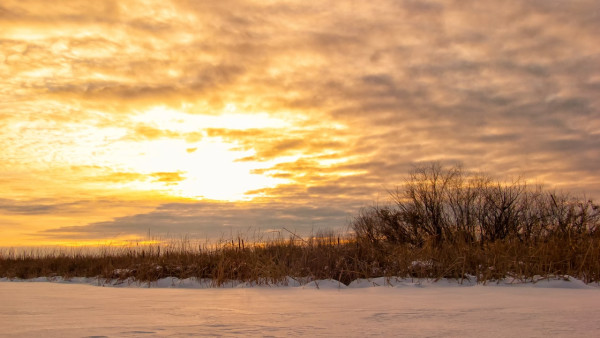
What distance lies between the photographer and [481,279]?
351 inches

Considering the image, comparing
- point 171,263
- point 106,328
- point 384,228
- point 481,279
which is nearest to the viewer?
point 106,328

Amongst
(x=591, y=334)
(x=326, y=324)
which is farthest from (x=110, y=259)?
(x=591, y=334)

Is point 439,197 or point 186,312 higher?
point 439,197

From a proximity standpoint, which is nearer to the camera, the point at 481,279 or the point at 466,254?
the point at 481,279

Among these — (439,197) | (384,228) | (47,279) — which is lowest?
(47,279)

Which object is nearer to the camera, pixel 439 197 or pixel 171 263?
pixel 171 263

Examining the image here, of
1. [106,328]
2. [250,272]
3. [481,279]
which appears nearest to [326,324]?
[106,328]

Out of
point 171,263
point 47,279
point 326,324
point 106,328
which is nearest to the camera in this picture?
point 106,328

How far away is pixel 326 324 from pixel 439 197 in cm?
1785

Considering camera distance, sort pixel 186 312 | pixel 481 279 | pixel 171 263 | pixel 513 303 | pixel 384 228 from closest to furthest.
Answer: pixel 186 312, pixel 513 303, pixel 481 279, pixel 171 263, pixel 384 228

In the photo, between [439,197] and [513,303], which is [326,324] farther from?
[439,197]

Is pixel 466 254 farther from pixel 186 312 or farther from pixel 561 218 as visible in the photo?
pixel 561 218

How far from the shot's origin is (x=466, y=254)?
984cm

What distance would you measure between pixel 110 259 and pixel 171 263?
439cm
